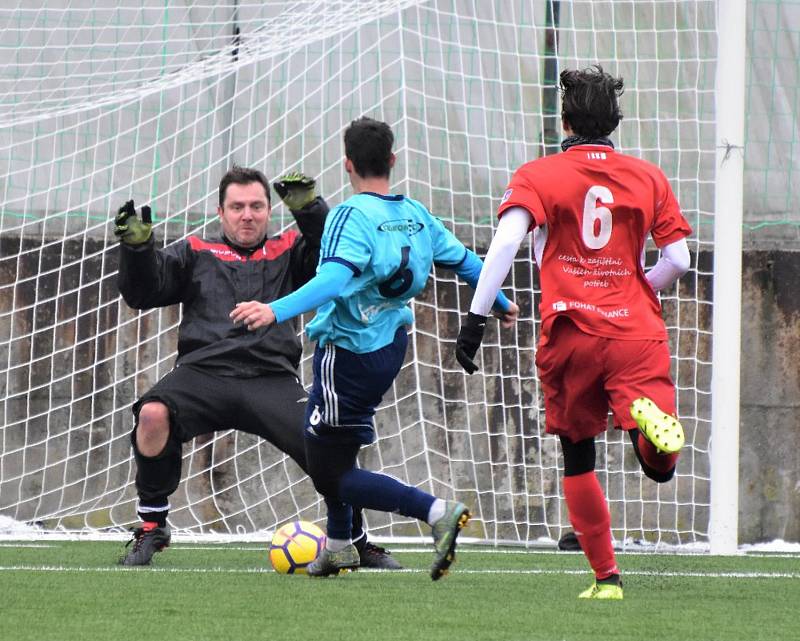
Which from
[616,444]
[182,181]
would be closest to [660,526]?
[616,444]

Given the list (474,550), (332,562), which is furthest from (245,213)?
(474,550)

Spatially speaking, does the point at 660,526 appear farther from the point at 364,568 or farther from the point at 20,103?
the point at 20,103

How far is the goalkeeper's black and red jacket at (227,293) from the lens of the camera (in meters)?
5.62

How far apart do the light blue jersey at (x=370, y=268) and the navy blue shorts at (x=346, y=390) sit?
0.12ft

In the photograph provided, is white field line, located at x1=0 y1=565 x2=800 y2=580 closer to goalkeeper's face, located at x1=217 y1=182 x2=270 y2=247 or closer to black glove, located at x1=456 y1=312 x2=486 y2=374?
black glove, located at x1=456 y1=312 x2=486 y2=374

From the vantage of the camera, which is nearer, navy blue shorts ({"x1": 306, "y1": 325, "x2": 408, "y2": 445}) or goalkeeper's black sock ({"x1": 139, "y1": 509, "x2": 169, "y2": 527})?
navy blue shorts ({"x1": 306, "y1": 325, "x2": 408, "y2": 445})

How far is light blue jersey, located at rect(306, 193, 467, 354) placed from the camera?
462cm

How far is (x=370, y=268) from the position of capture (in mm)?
4680

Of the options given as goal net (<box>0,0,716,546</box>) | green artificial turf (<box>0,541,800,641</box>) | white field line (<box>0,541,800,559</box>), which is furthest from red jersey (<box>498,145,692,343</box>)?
goal net (<box>0,0,716,546</box>)

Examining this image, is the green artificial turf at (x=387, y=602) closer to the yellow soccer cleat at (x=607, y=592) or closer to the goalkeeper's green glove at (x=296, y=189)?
the yellow soccer cleat at (x=607, y=592)

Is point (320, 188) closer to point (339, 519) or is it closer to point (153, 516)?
point (153, 516)

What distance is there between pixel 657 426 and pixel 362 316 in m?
1.19

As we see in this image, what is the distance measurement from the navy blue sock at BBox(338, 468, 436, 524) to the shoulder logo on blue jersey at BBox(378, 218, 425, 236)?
83 cm

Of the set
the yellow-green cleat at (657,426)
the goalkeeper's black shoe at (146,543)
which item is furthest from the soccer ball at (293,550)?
the yellow-green cleat at (657,426)
